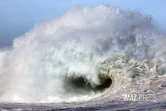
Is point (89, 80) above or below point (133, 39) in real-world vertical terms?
below

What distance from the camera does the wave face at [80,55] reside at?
725 inches

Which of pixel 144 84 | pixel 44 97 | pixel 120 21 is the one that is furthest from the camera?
pixel 120 21

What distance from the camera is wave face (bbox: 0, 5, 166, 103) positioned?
60.4ft

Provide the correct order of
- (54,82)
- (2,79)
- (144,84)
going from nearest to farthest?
(144,84)
(54,82)
(2,79)

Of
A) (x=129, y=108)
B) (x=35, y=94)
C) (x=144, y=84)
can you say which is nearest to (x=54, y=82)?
(x=35, y=94)

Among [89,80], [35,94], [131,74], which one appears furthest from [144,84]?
[35,94]

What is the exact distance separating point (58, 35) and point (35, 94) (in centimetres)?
541

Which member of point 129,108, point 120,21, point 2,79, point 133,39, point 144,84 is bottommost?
point 129,108

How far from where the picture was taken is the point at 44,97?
1766cm

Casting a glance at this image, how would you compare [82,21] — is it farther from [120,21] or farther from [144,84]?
[144,84]

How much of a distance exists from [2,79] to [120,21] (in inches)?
320

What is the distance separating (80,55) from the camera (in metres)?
21.0

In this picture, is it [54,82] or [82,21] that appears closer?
[54,82]

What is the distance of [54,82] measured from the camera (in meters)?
19.0
